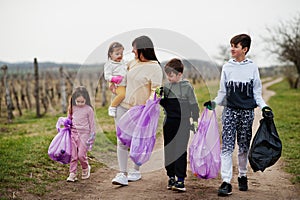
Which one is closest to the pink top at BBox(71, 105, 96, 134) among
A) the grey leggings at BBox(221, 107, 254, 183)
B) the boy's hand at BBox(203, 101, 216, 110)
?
the boy's hand at BBox(203, 101, 216, 110)

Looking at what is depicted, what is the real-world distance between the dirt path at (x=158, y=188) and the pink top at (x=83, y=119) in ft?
2.42

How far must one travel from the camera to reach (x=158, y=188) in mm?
5008

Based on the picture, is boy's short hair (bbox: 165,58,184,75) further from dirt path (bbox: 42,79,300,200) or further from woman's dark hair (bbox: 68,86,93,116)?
woman's dark hair (bbox: 68,86,93,116)

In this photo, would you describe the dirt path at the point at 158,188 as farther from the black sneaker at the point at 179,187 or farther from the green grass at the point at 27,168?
the green grass at the point at 27,168

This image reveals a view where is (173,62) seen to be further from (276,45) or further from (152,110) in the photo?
(276,45)

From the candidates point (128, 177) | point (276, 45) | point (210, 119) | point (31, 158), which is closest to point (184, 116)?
point (210, 119)

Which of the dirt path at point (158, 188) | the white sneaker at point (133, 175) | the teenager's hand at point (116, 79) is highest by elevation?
the teenager's hand at point (116, 79)

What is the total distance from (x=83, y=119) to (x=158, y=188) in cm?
139

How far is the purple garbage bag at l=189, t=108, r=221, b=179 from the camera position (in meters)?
4.82

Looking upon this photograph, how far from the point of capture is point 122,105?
16.5ft

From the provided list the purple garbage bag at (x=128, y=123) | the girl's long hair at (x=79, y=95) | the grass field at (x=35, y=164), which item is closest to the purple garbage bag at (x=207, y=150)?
the grass field at (x=35, y=164)

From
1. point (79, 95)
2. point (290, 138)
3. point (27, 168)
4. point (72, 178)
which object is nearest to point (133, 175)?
point (72, 178)

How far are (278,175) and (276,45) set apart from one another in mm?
34142

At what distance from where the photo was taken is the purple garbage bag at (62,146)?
5.25m
